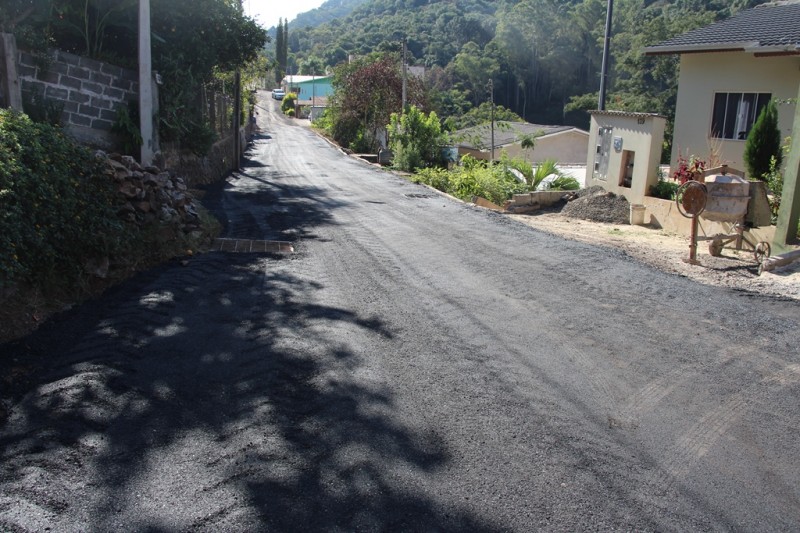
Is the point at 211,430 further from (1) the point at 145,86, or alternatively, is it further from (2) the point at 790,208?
(1) the point at 145,86

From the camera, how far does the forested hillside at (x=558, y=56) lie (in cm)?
5053

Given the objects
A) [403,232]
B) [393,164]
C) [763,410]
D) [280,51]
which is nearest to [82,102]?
[403,232]

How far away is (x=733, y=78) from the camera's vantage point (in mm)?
17203

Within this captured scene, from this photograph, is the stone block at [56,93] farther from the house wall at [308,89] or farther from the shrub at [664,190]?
the house wall at [308,89]

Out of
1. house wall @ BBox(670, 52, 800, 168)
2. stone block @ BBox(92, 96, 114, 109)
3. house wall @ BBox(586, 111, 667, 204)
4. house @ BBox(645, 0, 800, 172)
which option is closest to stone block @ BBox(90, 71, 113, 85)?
stone block @ BBox(92, 96, 114, 109)

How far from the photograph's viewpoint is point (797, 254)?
9.12m

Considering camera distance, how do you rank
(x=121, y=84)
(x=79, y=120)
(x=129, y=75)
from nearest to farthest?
(x=79, y=120), (x=121, y=84), (x=129, y=75)

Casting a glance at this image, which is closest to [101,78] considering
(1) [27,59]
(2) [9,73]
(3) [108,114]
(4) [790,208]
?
(3) [108,114]

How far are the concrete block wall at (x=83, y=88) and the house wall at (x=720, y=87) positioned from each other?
1291cm

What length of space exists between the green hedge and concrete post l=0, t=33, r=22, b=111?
3021 mm

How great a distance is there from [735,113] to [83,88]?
15158 mm

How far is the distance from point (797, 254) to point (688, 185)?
1.69 m

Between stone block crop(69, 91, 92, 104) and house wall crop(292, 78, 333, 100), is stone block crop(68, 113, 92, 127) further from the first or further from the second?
house wall crop(292, 78, 333, 100)

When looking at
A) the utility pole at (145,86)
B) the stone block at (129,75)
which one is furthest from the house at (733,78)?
the stone block at (129,75)
